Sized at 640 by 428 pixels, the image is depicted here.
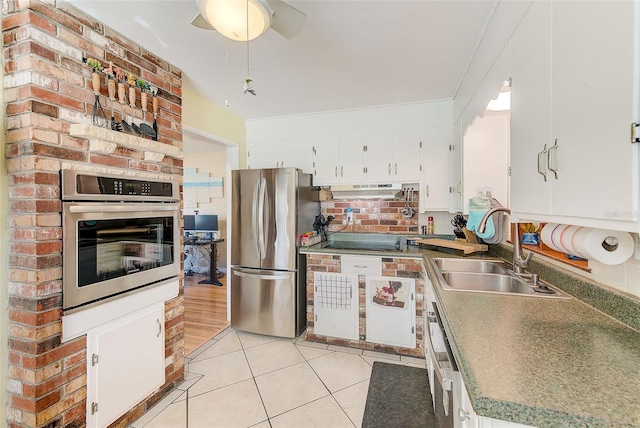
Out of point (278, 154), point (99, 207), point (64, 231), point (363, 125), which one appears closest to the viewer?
point (64, 231)

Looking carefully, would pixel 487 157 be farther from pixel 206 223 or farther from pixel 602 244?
pixel 206 223

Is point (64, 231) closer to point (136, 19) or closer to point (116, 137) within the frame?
point (116, 137)

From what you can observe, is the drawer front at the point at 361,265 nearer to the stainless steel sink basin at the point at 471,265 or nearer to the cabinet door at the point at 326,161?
the stainless steel sink basin at the point at 471,265

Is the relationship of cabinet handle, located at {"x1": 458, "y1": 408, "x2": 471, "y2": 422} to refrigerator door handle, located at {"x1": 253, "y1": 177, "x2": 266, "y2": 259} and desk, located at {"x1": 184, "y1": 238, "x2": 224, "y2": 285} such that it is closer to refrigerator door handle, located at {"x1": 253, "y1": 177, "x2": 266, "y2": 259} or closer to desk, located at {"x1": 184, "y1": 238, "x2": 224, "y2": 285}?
refrigerator door handle, located at {"x1": 253, "y1": 177, "x2": 266, "y2": 259}

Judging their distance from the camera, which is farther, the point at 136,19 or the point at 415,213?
the point at 415,213

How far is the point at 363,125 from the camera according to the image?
3174 mm

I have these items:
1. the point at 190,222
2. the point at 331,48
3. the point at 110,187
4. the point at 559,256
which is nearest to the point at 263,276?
the point at 110,187

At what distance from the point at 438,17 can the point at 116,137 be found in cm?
196

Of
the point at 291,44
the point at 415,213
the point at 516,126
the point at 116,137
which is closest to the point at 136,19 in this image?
the point at 116,137

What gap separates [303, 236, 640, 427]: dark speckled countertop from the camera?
0.62 meters

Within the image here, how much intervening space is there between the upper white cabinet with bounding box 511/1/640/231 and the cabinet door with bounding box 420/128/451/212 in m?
1.69

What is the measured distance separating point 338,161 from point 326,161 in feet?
0.46

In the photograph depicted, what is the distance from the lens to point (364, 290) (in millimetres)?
2740

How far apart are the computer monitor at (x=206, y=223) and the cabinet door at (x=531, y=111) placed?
15.9ft
